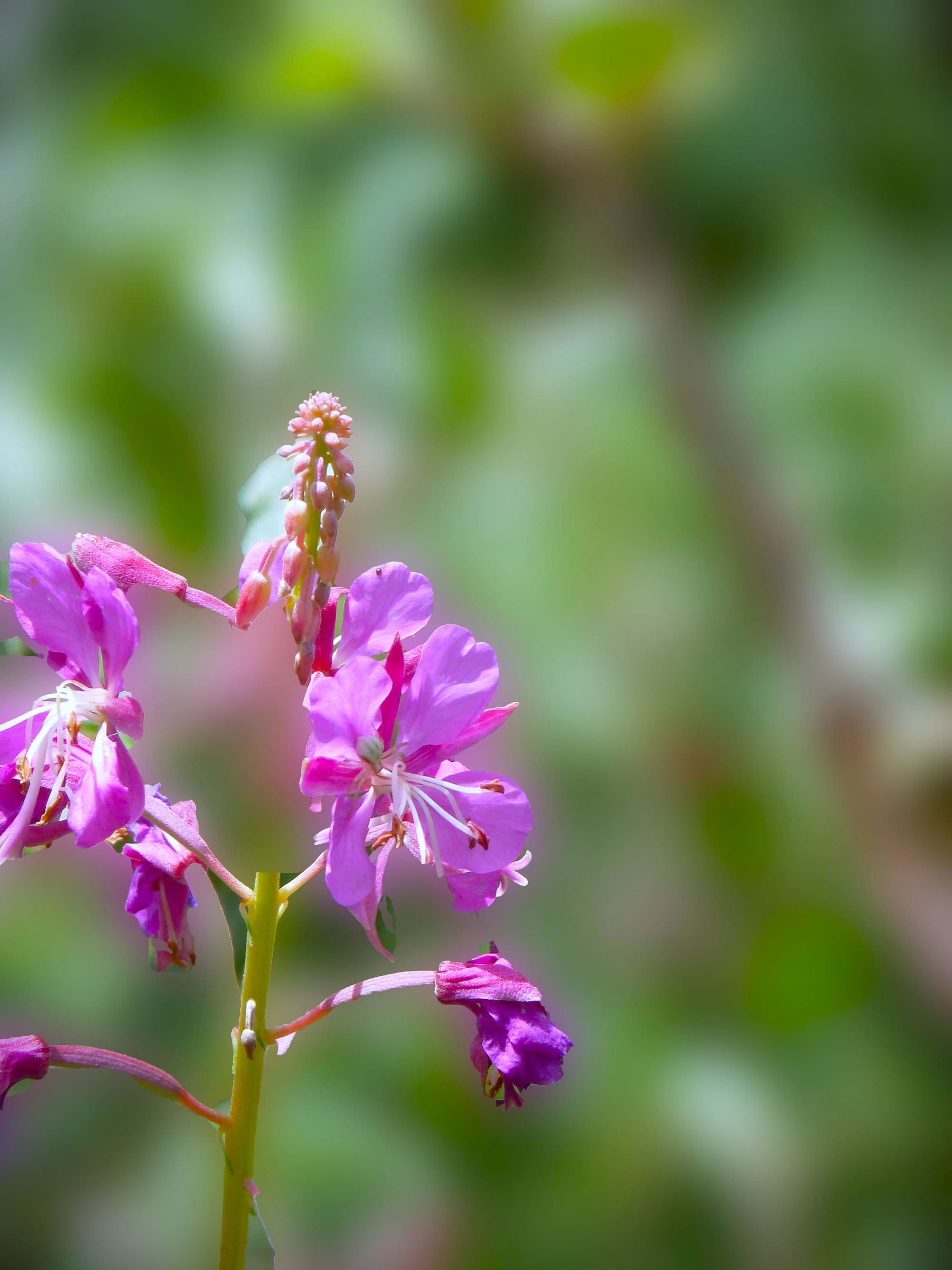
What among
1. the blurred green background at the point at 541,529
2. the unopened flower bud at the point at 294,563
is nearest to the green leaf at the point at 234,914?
the unopened flower bud at the point at 294,563

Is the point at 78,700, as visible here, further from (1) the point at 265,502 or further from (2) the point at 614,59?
(2) the point at 614,59

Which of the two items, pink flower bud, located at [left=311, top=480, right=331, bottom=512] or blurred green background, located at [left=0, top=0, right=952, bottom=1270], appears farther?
blurred green background, located at [left=0, top=0, right=952, bottom=1270]

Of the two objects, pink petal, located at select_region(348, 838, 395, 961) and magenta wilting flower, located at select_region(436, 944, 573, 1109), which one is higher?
pink petal, located at select_region(348, 838, 395, 961)

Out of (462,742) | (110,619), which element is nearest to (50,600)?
(110,619)

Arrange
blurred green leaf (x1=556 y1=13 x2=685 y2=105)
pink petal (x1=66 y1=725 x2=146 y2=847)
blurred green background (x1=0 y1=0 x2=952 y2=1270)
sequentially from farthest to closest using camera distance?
blurred green leaf (x1=556 y1=13 x2=685 y2=105)
blurred green background (x1=0 y1=0 x2=952 y2=1270)
pink petal (x1=66 y1=725 x2=146 y2=847)

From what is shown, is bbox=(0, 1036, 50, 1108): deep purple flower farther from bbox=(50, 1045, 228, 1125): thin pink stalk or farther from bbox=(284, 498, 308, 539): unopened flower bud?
bbox=(284, 498, 308, 539): unopened flower bud

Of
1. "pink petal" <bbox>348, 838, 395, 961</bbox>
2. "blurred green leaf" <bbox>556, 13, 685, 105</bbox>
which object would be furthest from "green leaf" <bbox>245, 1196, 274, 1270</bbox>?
"blurred green leaf" <bbox>556, 13, 685, 105</bbox>

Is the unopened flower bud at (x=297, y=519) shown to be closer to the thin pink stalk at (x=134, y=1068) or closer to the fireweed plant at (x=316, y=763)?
the fireweed plant at (x=316, y=763)
